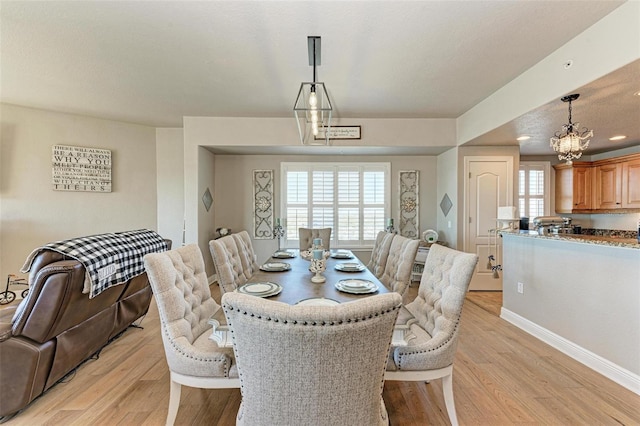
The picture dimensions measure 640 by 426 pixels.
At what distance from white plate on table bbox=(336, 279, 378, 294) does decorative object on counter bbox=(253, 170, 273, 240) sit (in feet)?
11.0

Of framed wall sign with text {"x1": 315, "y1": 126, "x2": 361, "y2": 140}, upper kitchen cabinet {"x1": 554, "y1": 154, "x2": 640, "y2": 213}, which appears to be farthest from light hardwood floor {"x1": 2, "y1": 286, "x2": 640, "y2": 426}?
upper kitchen cabinet {"x1": 554, "y1": 154, "x2": 640, "y2": 213}

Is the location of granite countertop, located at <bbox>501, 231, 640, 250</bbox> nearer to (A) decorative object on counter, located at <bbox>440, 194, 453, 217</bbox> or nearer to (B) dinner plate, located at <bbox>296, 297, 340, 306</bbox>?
(A) decorative object on counter, located at <bbox>440, 194, 453, 217</bbox>

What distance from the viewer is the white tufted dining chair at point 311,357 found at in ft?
2.78

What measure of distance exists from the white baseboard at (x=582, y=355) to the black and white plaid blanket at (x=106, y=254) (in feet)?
12.7

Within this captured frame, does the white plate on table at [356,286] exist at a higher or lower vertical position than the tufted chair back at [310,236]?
lower

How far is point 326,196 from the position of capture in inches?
204

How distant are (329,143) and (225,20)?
2.45 m

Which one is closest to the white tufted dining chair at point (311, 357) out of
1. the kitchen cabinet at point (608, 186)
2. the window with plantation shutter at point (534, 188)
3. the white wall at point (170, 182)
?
the white wall at point (170, 182)

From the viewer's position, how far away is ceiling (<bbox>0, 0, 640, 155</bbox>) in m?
1.96

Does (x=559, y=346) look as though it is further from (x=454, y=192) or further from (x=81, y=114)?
(x=81, y=114)

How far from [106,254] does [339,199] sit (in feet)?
12.1

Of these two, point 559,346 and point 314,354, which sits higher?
point 314,354

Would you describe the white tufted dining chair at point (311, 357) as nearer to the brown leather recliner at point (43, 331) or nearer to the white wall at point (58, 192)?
the brown leather recliner at point (43, 331)

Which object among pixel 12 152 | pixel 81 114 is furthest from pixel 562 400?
pixel 12 152
